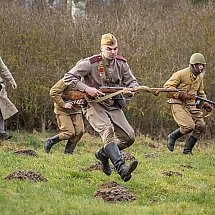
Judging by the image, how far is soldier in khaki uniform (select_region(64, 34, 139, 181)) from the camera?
8.38m

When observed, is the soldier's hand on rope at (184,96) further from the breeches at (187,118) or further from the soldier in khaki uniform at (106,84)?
the soldier in khaki uniform at (106,84)

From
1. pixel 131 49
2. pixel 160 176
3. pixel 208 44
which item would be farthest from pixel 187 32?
pixel 160 176

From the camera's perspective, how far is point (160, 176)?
9.48 meters

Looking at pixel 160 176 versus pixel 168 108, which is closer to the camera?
pixel 160 176

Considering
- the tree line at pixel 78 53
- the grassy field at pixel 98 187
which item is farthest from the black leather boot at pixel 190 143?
the tree line at pixel 78 53

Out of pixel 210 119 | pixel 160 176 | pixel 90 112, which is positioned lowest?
pixel 210 119

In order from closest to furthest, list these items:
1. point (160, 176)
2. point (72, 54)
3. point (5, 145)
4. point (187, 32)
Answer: point (160, 176)
point (5, 145)
point (72, 54)
point (187, 32)

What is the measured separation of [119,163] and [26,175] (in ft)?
4.36

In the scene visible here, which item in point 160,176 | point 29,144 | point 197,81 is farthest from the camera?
point 29,144

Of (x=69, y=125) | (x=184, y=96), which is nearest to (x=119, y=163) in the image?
(x=184, y=96)

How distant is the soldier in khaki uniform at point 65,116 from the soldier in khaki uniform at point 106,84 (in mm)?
2910

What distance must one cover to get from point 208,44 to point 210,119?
264 cm

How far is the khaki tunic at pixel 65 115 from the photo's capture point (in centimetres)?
1185

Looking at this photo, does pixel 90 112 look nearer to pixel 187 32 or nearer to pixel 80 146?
pixel 80 146
